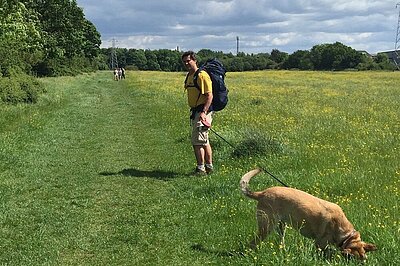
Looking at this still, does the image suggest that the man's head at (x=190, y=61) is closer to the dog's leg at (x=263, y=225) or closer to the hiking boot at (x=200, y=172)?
the hiking boot at (x=200, y=172)

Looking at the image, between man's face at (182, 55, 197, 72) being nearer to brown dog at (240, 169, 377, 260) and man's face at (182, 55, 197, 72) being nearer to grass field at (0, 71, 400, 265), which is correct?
grass field at (0, 71, 400, 265)

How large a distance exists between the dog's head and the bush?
1795cm

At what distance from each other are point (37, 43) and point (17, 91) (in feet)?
33.1

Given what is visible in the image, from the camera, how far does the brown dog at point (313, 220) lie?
4.80 m

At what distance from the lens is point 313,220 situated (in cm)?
489

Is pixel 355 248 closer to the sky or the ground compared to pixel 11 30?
closer to the ground

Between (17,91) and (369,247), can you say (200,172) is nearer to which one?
(369,247)

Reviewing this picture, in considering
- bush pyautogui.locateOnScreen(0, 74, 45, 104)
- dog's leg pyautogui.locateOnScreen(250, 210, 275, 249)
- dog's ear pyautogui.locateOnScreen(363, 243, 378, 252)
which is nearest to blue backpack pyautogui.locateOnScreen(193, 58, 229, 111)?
dog's leg pyautogui.locateOnScreen(250, 210, 275, 249)

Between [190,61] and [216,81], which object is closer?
[190,61]

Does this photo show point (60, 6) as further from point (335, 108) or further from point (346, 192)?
point (346, 192)

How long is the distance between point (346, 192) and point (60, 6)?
180 feet

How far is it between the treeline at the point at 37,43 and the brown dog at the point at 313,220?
15.4m

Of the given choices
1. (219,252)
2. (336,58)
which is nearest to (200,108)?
(219,252)

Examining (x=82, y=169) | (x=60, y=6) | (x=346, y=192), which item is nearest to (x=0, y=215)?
(x=82, y=169)
